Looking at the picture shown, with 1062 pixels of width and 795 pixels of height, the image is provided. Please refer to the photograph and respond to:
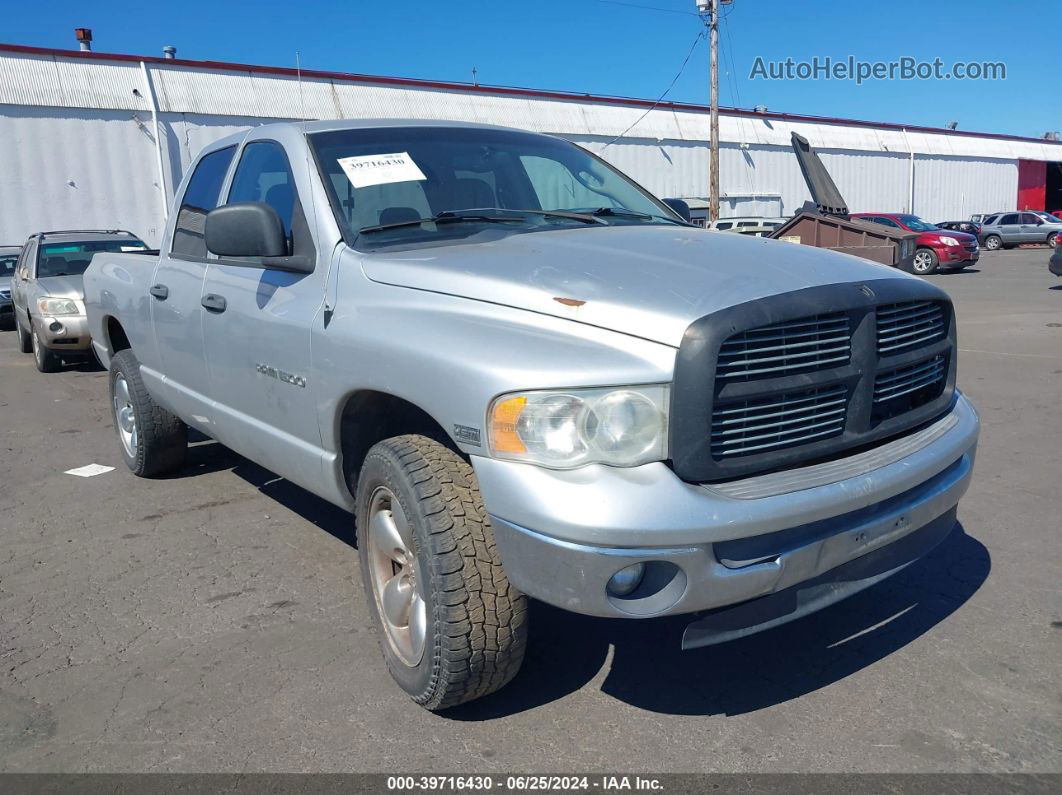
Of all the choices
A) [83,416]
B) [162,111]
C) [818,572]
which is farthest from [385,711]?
[162,111]

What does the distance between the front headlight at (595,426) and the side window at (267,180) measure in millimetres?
1630

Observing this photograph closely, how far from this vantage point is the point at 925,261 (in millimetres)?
24328

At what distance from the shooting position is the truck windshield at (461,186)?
11.3 ft

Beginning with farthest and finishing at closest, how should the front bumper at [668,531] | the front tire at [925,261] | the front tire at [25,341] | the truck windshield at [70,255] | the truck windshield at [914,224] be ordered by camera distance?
1. the truck windshield at [914,224]
2. the front tire at [925,261]
3. the front tire at [25,341]
4. the truck windshield at [70,255]
5. the front bumper at [668,531]

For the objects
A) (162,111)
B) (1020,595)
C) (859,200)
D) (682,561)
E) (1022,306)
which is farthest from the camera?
(859,200)

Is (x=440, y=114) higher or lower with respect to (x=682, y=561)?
higher

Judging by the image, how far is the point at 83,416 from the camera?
793 centimetres

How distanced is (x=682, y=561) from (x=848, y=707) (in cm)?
98

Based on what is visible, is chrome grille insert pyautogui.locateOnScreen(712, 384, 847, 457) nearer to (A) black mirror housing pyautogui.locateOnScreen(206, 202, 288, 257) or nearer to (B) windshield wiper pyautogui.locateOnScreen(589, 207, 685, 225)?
(B) windshield wiper pyautogui.locateOnScreen(589, 207, 685, 225)

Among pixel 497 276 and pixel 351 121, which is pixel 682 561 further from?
pixel 351 121

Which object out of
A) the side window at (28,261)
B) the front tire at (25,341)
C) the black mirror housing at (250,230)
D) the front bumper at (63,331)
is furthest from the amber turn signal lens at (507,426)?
the front tire at (25,341)

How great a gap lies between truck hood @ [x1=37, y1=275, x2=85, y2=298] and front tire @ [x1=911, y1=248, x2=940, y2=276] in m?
20.7

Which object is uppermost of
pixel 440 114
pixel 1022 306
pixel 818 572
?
pixel 440 114

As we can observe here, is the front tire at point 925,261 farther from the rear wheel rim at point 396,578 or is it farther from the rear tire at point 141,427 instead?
the rear wheel rim at point 396,578
